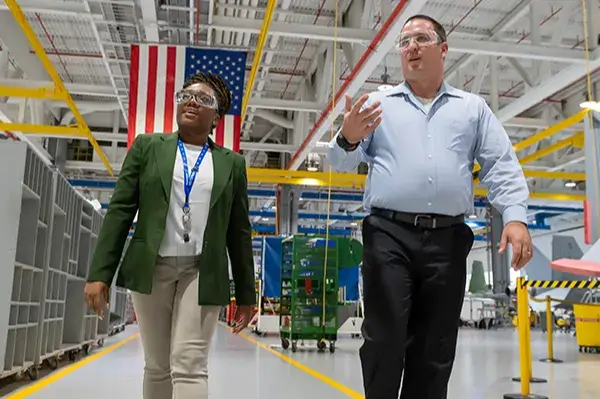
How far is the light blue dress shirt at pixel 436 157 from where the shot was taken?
6.64 feet

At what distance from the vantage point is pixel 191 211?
89.1 inches

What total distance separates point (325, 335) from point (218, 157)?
7092mm

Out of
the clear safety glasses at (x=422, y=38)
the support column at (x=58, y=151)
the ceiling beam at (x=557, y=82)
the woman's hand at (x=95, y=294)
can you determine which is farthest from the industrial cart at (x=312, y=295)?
the support column at (x=58, y=151)

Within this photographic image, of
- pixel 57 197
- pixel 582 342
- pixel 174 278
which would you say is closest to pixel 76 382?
pixel 57 197

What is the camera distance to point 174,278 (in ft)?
7.24

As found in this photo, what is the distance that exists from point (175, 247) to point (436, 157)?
1014 millimetres

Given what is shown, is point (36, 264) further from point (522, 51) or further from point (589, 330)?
point (589, 330)

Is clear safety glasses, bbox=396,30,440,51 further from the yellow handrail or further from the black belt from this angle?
the yellow handrail

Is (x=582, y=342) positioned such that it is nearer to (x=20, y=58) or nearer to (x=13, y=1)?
(x=13, y=1)

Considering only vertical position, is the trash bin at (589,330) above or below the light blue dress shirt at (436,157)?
below

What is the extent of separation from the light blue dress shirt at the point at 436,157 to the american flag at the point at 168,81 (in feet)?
15.2

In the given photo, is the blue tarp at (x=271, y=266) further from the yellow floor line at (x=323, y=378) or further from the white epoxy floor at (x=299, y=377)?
the yellow floor line at (x=323, y=378)

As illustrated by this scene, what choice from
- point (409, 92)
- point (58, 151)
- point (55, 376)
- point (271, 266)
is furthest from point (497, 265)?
point (409, 92)

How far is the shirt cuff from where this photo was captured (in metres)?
1.92
